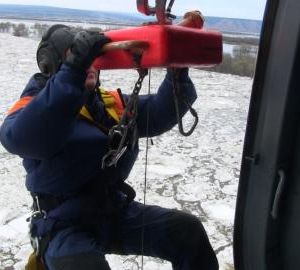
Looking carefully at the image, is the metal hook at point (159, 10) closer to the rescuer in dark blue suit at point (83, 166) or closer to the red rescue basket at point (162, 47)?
the red rescue basket at point (162, 47)

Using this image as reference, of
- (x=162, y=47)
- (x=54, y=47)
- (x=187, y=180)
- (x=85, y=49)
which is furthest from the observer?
(x=187, y=180)

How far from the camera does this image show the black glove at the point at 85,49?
156cm

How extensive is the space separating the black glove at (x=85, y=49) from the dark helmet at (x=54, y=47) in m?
0.25

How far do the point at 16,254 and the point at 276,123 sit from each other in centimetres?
217

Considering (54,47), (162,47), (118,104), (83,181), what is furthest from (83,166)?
(162,47)

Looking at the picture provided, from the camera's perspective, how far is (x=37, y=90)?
189 cm

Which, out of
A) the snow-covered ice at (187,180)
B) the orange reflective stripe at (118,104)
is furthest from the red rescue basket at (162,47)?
the snow-covered ice at (187,180)

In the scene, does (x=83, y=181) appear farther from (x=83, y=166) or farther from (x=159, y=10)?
(x=159, y=10)

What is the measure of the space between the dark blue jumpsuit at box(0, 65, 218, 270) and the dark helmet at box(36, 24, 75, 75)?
0.07 metres

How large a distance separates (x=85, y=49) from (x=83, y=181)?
61 cm

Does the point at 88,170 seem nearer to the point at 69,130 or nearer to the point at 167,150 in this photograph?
the point at 69,130

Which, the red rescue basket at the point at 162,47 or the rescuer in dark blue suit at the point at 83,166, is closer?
the red rescue basket at the point at 162,47

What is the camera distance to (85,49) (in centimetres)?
155

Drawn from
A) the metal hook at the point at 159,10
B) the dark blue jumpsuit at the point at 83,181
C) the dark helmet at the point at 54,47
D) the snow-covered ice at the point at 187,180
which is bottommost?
the snow-covered ice at the point at 187,180
